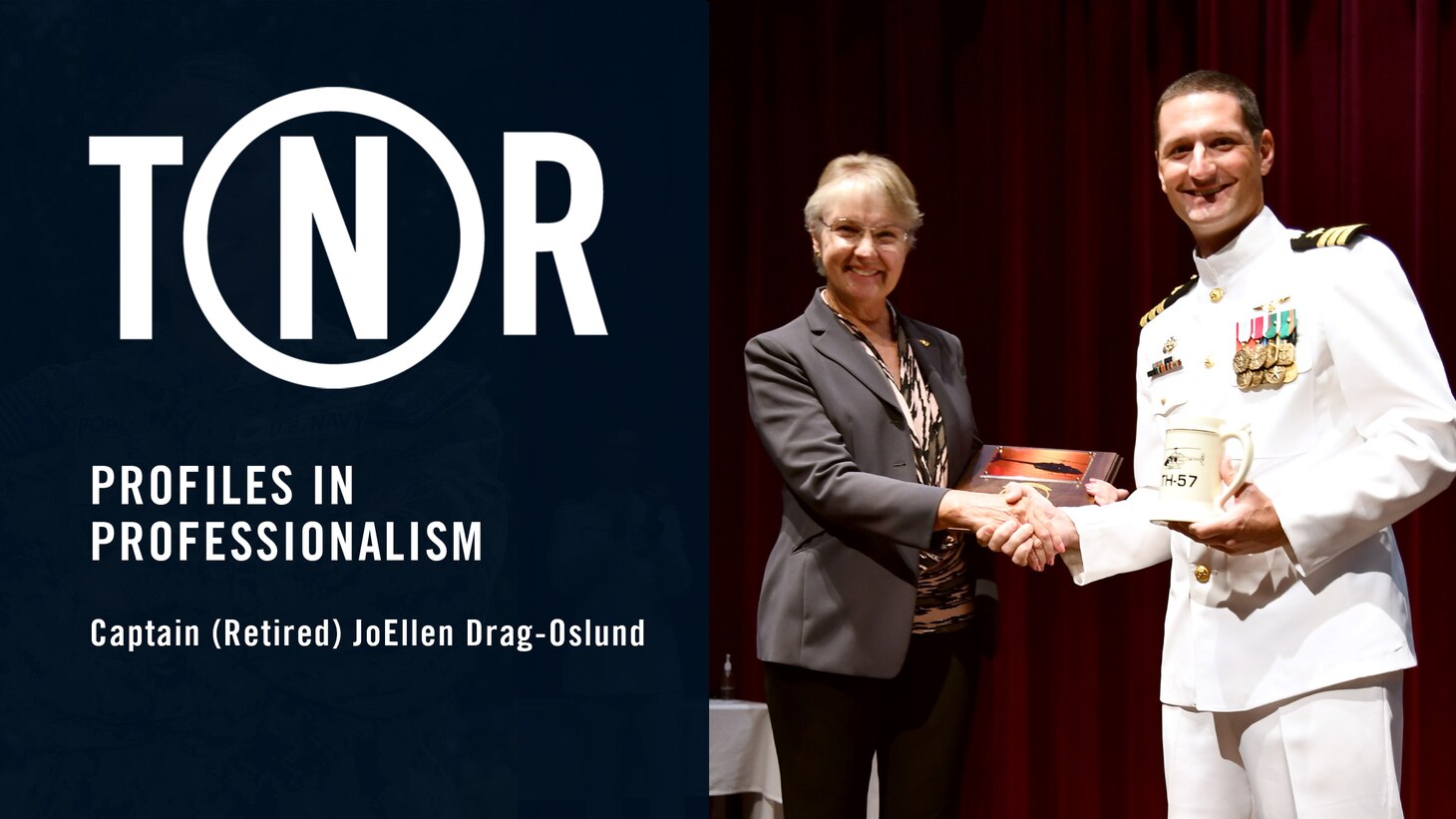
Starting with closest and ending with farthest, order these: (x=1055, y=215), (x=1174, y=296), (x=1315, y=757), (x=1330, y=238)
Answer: (x=1315, y=757)
(x=1330, y=238)
(x=1174, y=296)
(x=1055, y=215)

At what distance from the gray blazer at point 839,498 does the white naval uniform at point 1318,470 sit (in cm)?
40

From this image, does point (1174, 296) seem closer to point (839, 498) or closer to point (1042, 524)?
point (1042, 524)

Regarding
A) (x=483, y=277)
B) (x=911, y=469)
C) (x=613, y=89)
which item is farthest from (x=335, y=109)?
(x=911, y=469)

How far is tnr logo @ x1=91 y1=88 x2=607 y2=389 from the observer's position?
12.5ft

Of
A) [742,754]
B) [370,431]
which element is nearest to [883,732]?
→ [742,754]

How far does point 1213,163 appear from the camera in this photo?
5.71 ft

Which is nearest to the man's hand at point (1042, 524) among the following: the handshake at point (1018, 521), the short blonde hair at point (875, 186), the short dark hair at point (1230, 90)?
the handshake at point (1018, 521)

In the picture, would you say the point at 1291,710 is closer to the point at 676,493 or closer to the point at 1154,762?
the point at 1154,762

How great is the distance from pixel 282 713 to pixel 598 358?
1.46 m

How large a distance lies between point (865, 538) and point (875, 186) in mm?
566

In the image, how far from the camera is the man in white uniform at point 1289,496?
5.07 feet

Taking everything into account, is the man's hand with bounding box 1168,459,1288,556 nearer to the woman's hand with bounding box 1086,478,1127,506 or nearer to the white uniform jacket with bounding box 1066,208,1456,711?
the white uniform jacket with bounding box 1066,208,1456,711

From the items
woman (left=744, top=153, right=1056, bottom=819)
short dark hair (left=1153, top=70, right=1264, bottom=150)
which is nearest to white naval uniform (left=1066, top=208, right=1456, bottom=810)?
short dark hair (left=1153, top=70, right=1264, bottom=150)

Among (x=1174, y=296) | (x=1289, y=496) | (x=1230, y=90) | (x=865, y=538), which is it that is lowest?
(x=865, y=538)
